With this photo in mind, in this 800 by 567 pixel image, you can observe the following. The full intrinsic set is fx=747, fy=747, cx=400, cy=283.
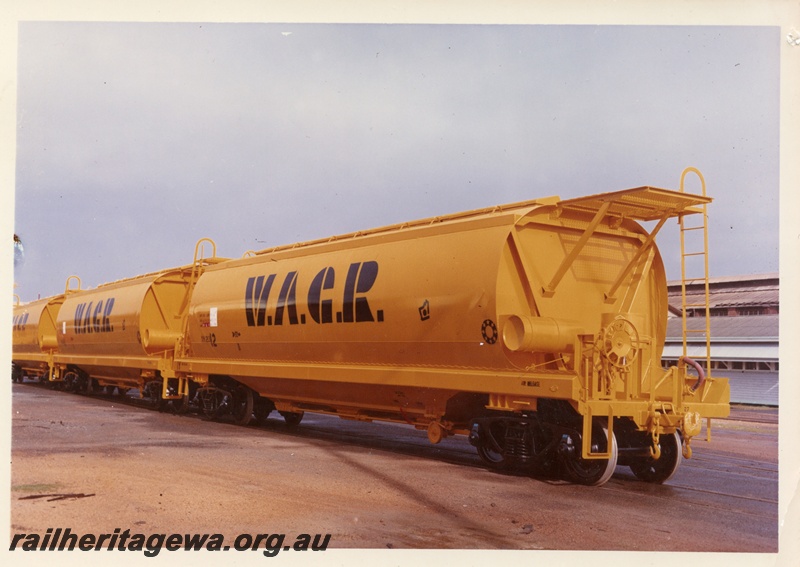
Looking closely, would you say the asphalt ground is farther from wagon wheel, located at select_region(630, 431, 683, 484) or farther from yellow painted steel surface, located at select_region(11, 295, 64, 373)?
yellow painted steel surface, located at select_region(11, 295, 64, 373)

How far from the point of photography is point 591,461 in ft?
30.8

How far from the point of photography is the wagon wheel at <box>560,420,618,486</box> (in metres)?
9.25

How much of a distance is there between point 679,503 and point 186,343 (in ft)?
39.0

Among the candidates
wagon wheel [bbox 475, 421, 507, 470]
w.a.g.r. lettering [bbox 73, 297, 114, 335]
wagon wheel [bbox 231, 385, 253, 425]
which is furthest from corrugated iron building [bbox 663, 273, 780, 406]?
w.a.g.r. lettering [bbox 73, 297, 114, 335]

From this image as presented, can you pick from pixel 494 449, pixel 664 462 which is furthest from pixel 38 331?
pixel 664 462

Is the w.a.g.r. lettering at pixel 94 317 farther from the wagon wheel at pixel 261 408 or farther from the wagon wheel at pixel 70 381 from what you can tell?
the wagon wheel at pixel 261 408

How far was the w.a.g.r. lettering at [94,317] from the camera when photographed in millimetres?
19875

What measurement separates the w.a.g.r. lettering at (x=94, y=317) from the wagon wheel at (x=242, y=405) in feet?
17.9

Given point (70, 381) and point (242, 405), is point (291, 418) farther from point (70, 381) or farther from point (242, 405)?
point (70, 381)

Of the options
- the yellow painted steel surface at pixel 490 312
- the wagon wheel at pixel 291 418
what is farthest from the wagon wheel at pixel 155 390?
the yellow painted steel surface at pixel 490 312

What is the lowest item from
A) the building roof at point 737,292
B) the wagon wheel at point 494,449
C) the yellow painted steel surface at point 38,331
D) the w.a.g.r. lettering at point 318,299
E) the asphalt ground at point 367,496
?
the asphalt ground at point 367,496

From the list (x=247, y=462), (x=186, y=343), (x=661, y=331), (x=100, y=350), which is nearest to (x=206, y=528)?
(x=247, y=462)

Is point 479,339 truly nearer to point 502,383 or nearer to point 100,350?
point 502,383

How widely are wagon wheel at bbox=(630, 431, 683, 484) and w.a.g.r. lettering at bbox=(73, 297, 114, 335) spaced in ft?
47.0
